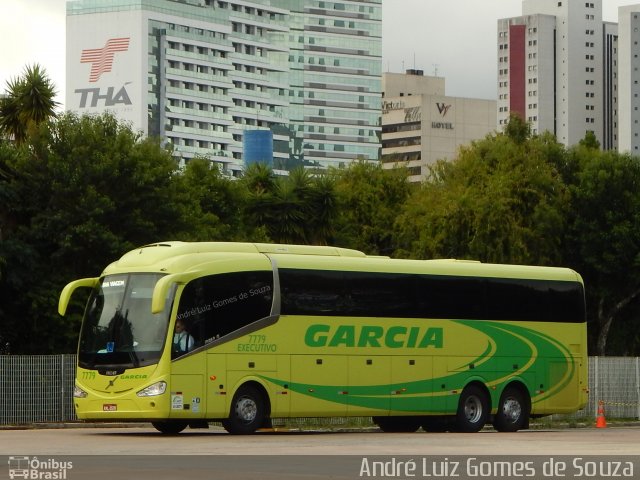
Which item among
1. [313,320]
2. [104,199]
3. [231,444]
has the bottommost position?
[231,444]

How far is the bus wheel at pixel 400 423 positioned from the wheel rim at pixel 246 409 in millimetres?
5314

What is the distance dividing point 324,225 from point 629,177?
60.6 ft

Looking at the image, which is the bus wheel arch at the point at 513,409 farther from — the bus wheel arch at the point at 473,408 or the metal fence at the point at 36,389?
the metal fence at the point at 36,389

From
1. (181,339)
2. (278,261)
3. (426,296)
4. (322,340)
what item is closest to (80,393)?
(181,339)

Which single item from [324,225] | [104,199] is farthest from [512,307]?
[324,225]

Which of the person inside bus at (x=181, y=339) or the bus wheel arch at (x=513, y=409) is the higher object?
the person inside bus at (x=181, y=339)

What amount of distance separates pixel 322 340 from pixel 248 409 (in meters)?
2.39

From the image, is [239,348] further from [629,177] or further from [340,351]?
[629,177]

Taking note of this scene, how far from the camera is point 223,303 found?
99.2 ft

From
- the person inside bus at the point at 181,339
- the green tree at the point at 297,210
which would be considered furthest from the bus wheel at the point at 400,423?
the green tree at the point at 297,210

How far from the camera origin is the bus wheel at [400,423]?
117ft

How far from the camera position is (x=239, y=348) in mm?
30594

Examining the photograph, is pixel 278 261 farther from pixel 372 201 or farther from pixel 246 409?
pixel 372 201
